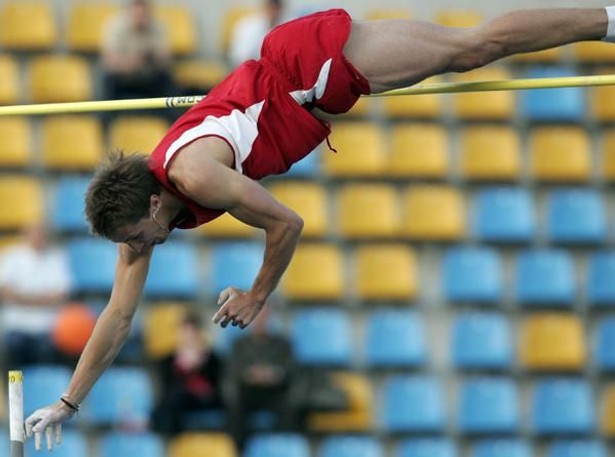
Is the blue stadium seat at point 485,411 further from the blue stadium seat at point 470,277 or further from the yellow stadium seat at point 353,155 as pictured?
the yellow stadium seat at point 353,155

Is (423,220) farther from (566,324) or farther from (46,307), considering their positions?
(46,307)

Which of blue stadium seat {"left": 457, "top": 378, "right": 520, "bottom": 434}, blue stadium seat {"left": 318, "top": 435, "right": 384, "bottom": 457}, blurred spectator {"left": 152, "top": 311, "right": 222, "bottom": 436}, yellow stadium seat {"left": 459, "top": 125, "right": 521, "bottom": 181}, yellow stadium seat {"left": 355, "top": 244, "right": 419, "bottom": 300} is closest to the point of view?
blurred spectator {"left": 152, "top": 311, "right": 222, "bottom": 436}

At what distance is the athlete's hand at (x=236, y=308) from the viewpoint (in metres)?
6.29

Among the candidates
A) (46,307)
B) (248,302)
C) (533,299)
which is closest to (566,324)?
(533,299)

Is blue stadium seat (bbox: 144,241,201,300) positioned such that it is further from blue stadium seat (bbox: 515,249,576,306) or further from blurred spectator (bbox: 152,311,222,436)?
blue stadium seat (bbox: 515,249,576,306)

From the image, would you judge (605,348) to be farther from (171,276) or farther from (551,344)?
(171,276)

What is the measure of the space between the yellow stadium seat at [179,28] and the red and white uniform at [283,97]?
4.89 meters

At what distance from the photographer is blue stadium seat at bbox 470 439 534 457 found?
10.6 m

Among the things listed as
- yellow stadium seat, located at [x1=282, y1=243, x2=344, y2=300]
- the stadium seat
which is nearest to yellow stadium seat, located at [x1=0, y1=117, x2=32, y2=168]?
yellow stadium seat, located at [x1=282, y1=243, x2=344, y2=300]

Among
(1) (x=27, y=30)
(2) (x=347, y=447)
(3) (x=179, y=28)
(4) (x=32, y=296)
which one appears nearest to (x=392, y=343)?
(2) (x=347, y=447)

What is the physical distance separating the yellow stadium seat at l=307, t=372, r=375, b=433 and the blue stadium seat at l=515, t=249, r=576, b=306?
144 centimetres

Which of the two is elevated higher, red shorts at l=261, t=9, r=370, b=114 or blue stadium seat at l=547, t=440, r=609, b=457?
red shorts at l=261, t=9, r=370, b=114

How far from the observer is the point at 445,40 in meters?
6.68

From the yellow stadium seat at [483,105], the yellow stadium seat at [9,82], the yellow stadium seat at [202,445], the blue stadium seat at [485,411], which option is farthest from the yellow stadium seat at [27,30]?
the blue stadium seat at [485,411]
